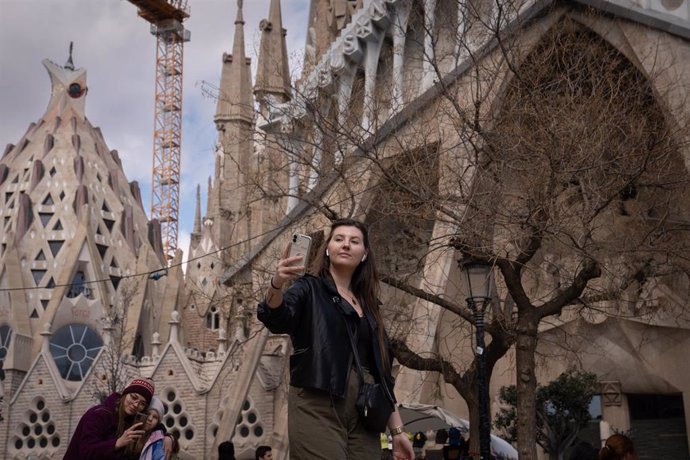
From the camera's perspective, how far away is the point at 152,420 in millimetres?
3971

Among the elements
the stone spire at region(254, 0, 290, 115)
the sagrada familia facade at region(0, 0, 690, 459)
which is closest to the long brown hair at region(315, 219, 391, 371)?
the sagrada familia facade at region(0, 0, 690, 459)

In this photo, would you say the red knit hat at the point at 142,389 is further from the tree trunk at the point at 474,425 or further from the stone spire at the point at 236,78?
the stone spire at the point at 236,78

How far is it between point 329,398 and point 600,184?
7.38 metres

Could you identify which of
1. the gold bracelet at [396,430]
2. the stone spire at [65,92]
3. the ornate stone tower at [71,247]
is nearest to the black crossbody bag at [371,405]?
the gold bracelet at [396,430]

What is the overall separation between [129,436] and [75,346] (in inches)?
1316

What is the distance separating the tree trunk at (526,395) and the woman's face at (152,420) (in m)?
5.92

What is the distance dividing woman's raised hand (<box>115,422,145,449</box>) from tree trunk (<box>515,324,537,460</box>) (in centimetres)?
620

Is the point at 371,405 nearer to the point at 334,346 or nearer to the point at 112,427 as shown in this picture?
the point at 334,346

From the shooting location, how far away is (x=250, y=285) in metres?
12.3

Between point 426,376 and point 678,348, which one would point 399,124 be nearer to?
point 426,376

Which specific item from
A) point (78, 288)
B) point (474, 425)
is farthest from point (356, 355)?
point (78, 288)

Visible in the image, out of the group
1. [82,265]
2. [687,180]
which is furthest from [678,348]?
[82,265]

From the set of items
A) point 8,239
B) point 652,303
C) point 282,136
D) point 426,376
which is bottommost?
point 426,376

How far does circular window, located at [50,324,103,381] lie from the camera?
3469cm
